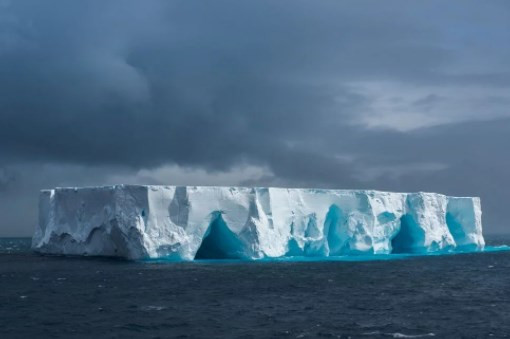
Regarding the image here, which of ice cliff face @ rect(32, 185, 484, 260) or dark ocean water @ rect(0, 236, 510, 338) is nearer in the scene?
dark ocean water @ rect(0, 236, 510, 338)

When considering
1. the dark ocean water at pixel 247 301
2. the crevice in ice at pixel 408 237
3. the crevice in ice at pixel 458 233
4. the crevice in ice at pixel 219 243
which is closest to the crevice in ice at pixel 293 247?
the crevice in ice at pixel 219 243

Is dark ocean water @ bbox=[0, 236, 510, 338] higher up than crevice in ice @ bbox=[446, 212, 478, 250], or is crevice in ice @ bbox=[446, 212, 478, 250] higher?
crevice in ice @ bbox=[446, 212, 478, 250]

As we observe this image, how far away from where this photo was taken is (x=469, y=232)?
123ft

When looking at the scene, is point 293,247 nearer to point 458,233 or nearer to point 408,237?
point 408,237

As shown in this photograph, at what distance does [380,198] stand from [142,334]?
68.2ft

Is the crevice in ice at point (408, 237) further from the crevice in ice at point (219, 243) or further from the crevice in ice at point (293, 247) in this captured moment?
the crevice in ice at point (219, 243)

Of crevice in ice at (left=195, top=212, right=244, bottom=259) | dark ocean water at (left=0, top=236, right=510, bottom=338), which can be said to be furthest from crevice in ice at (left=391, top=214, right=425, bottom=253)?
crevice in ice at (left=195, top=212, right=244, bottom=259)

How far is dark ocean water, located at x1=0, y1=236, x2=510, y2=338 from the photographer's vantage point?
44.6 ft

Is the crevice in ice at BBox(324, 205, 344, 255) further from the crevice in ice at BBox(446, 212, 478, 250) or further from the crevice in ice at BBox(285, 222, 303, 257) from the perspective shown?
the crevice in ice at BBox(446, 212, 478, 250)

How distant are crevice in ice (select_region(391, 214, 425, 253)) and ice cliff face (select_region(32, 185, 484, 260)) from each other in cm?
9

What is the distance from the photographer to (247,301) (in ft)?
56.7

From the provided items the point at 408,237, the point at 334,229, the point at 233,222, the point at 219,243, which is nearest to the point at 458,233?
the point at 408,237

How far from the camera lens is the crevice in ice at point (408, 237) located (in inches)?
1352

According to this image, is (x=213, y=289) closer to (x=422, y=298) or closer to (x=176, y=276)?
(x=176, y=276)
